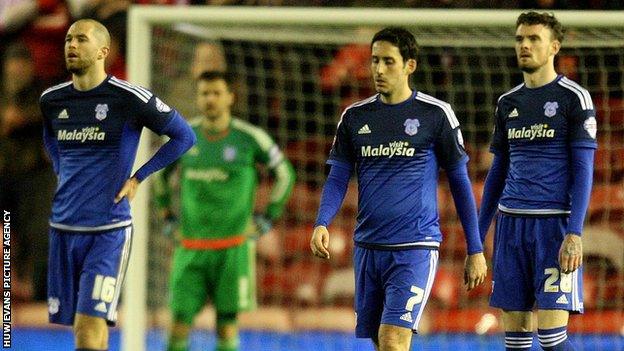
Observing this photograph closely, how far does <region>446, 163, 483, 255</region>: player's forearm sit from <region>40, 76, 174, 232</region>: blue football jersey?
1448 millimetres

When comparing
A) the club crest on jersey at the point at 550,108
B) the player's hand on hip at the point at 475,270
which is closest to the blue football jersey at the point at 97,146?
the player's hand on hip at the point at 475,270

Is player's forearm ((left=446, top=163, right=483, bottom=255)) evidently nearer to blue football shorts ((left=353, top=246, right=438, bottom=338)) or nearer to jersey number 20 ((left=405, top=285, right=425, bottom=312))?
blue football shorts ((left=353, top=246, right=438, bottom=338))

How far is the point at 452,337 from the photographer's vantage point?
9.75m

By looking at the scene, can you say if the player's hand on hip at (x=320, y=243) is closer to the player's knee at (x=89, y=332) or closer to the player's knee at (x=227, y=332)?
the player's knee at (x=89, y=332)

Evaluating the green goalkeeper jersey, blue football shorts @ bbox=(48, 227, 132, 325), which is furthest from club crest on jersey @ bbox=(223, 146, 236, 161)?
blue football shorts @ bbox=(48, 227, 132, 325)

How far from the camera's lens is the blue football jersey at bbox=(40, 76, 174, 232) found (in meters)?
6.32

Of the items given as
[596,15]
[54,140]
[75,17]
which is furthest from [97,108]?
[75,17]

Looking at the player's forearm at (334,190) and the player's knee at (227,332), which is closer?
the player's forearm at (334,190)

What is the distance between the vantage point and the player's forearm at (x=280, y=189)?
859cm

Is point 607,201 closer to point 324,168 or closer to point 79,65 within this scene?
point 324,168

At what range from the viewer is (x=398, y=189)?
6145 mm

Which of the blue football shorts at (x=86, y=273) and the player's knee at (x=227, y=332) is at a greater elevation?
the blue football shorts at (x=86, y=273)

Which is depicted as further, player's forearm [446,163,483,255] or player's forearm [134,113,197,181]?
player's forearm [134,113,197,181]

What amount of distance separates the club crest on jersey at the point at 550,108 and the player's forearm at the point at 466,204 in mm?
565
